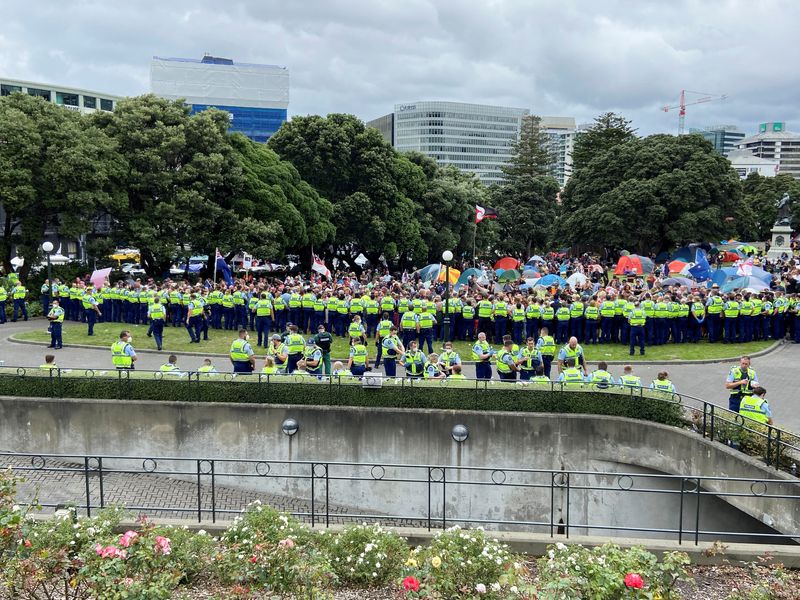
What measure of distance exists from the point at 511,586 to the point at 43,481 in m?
10.8

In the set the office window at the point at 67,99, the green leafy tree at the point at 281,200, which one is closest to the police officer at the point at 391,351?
the green leafy tree at the point at 281,200

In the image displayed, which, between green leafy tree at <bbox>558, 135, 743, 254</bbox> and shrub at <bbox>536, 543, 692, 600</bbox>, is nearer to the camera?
shrub at <bbox>536, 543, 692, 600</bbox>

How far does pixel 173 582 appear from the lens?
6676 mm

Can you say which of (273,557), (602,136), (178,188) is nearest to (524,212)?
→ (602,136)

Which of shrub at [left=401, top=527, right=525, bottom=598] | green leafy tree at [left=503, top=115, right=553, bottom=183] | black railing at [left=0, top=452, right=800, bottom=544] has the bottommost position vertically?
black railing at [left=0, top=452, right=800, bottom=544]

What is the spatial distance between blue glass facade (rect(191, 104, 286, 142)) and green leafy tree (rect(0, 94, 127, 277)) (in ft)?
420

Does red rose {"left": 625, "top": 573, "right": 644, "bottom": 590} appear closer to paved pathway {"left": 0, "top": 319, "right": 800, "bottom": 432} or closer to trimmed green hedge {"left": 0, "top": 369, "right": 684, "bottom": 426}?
trimmed green hedge {"left": 0, "top": 369, "right": 684, "bottom": 426}

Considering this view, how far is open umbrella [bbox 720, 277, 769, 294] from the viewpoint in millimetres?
25075

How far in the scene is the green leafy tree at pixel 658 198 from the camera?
4972 cm

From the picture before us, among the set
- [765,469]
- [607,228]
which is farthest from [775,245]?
[765,469]

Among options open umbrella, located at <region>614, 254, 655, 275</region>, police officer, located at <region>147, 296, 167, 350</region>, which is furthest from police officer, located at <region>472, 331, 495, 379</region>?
open umbrella, located at <region>614, 254, 655, 275</region>

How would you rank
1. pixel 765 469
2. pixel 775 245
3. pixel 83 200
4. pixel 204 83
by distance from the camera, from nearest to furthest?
1. pixel 765 469
2. pixel 83 200
3. pixel 775 245
4. pixel 204 83

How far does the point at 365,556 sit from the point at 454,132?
191 m

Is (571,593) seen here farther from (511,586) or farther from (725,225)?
(725,225)
